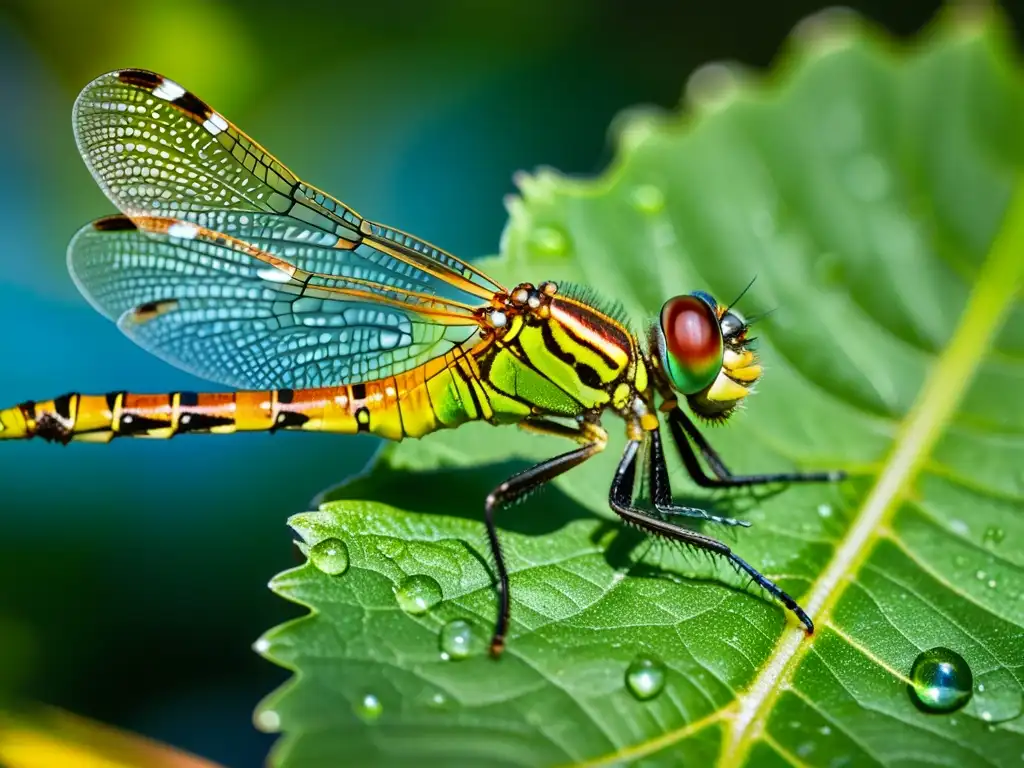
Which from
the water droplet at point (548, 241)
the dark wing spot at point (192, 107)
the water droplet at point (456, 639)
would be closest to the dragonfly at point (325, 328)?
the dark wing spot at point (192, 107)

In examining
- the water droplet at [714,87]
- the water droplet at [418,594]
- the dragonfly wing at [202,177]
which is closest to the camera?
the water droplet at [418,594]

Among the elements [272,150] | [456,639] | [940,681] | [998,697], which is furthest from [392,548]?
[272,150]

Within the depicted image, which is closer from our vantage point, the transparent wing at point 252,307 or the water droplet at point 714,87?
the transparent wing at point 252,307

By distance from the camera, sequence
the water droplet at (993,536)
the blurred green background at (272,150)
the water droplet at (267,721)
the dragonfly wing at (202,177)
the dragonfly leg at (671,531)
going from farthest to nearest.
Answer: the blurred green background at (272,150) < the dragonfly wing at (202,177) < the water droplet at (993,536) < the dragonfly leg at (671,531) < the water droplet at (267,721)

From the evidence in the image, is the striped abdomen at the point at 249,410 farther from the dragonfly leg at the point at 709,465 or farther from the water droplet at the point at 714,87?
the water droplet at the point at 714,87

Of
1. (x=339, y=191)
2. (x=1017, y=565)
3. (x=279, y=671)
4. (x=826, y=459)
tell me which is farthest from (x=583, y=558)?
(x=339, y=191)

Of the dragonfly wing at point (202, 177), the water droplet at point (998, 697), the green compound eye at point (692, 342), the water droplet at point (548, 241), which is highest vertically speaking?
the water droplet at point (548, 241)

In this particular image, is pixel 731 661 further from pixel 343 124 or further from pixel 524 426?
pixel 343 124
